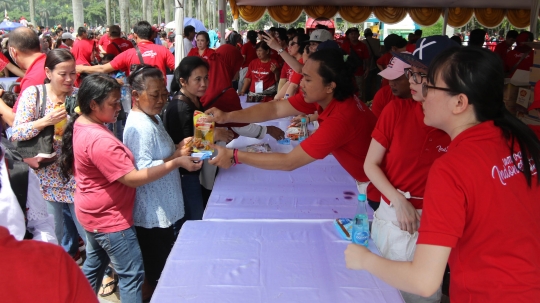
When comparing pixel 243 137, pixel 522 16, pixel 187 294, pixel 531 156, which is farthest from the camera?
pixel 522 16

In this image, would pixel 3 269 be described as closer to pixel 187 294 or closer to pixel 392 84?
pixel 187 294

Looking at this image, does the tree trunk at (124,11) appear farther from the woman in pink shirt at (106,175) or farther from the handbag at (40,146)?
the woman in pink shirt at (106,175)

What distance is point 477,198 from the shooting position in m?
1.14

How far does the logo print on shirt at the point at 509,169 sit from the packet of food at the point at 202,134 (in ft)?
5.44

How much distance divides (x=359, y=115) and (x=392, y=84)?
0.44m

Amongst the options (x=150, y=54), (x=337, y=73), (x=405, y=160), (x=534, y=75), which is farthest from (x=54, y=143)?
(x=534, y=75)

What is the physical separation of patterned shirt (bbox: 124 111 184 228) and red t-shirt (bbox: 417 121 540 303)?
168 cm

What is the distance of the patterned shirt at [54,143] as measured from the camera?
2.68m

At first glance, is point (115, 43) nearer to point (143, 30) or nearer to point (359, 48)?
point (143, 30)

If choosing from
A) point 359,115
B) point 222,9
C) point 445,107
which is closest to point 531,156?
point 445,107

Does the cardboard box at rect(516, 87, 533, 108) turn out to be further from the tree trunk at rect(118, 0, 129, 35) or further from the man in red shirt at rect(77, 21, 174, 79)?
the tree trunk at rect(118, 0, 129, 35)

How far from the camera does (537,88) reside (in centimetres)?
225

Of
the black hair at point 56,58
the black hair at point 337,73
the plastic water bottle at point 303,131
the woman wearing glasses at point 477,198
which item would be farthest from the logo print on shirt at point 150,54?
the woman wearing glasses at point 477,198

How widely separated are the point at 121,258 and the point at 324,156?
1249 mm
